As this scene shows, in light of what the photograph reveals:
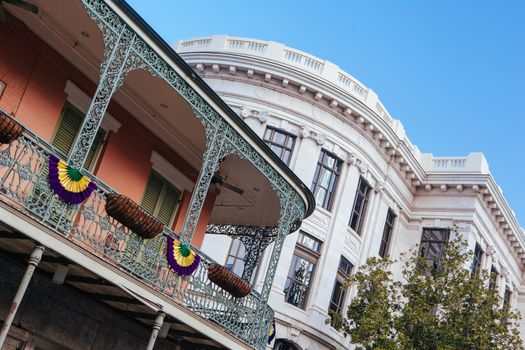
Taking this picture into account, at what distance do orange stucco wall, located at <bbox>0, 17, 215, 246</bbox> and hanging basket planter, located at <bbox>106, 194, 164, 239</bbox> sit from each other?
248cm

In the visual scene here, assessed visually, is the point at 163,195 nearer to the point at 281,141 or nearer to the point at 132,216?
the point at 132,216

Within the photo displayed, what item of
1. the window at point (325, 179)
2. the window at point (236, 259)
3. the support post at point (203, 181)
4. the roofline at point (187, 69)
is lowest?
the support post at point (203, 181)

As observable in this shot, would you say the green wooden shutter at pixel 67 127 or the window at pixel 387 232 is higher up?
the window at pixel 387 232

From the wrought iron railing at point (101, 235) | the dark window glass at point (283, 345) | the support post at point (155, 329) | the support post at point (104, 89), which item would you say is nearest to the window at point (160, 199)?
the wrought iron railing at point (101, 235)

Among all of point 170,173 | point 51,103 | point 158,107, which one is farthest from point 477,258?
point 51,103

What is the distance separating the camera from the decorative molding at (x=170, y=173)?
15523mm

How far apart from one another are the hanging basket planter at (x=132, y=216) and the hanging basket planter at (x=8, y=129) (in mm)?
1960

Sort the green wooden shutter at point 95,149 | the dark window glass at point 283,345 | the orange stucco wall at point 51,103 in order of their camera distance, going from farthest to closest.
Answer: the dark window glass at point 283,345 < the green wooden shutter at point 95,149 < the orange stucco wall at point 51,103

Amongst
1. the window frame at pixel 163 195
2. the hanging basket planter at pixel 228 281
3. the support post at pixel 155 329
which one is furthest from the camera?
the window frame at pixel 163 195

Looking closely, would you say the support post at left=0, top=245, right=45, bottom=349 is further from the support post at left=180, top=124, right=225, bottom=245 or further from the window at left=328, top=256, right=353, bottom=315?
the window at left=328, top=256, right=353, bottom=315

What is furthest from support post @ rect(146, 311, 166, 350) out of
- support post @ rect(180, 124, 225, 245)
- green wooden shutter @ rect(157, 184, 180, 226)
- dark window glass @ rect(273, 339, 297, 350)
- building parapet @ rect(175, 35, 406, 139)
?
building parapet @ rect(175, 35, 406, 139)

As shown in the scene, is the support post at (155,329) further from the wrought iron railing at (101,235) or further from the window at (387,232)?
the window at (387,232)

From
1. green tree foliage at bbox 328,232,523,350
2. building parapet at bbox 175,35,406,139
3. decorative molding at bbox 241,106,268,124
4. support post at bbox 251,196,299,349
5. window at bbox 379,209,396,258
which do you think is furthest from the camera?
window at bbox 379,209,396,258

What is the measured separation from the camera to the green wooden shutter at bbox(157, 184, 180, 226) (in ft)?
52.4
